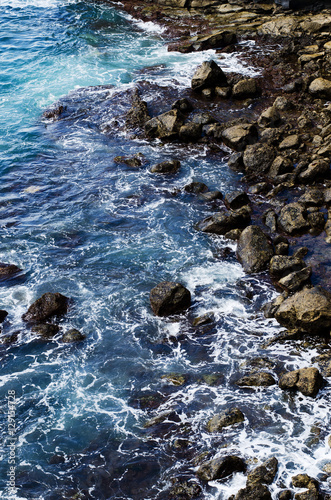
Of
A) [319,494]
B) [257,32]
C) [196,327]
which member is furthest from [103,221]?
[257,32]

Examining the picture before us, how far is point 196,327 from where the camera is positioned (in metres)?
14.3

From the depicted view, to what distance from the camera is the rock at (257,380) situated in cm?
1223

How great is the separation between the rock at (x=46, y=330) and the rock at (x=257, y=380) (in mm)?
5792

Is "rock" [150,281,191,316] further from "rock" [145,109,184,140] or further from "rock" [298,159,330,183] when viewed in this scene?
"rock" [145,109,184,140]

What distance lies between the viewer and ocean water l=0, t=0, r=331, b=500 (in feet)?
35.8

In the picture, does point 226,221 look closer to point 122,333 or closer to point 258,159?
point 258,159

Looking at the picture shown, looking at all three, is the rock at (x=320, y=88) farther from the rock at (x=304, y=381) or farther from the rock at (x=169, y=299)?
the rock at (x=304, y=381)

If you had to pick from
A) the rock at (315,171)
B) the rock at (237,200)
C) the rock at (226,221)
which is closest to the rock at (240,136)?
the rock at (315,171)

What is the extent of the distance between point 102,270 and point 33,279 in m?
2.44

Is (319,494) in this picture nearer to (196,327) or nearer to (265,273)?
(196,327)

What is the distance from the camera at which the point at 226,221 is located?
1764 cm

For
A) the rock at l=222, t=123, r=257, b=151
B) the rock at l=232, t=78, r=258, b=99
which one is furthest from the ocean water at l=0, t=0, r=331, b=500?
the rock at l=232, t=78, r=258, b=99

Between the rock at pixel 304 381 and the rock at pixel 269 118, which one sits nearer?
the rock at pixel 304 381

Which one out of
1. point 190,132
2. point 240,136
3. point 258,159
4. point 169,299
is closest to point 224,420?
point 169,299
